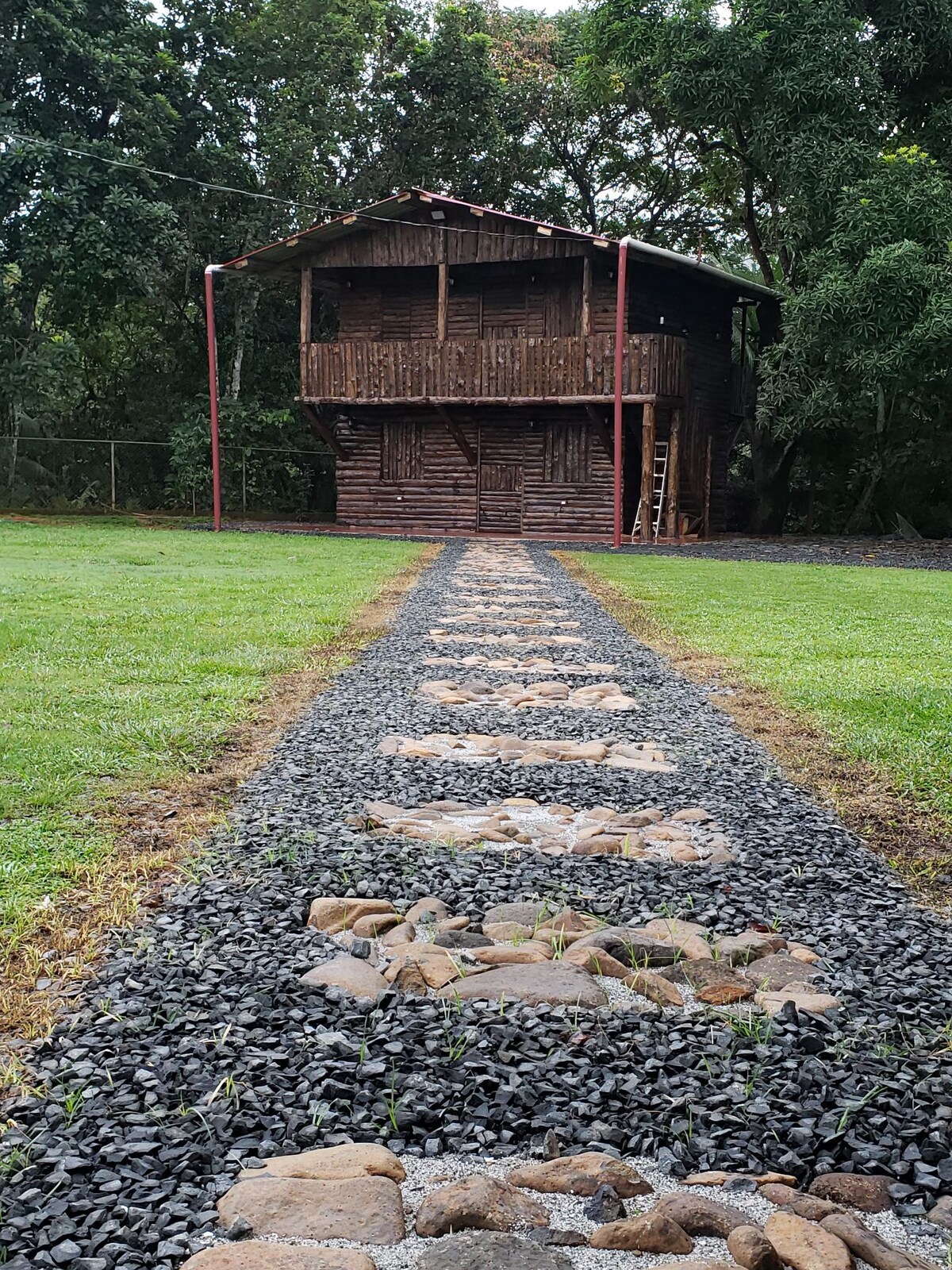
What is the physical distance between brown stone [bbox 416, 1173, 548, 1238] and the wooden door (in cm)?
2405

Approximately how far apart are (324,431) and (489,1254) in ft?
82.7

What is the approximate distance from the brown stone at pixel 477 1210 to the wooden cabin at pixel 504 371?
69.1 ft

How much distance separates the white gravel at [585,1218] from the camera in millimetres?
1745

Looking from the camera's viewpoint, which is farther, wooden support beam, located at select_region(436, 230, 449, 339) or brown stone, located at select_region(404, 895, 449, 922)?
wooden support beam, located at select_region(436, 230, 449, 339)

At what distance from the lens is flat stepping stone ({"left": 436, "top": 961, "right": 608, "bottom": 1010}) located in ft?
8.57

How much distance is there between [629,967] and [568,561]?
50.2 ft

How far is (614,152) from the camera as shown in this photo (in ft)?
107

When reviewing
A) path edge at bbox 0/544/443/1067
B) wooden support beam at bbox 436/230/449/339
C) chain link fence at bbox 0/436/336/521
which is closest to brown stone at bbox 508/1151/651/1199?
path edge at bbox 0/544/443/1067

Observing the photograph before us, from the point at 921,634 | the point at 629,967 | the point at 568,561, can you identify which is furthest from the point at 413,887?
the point at 568,561

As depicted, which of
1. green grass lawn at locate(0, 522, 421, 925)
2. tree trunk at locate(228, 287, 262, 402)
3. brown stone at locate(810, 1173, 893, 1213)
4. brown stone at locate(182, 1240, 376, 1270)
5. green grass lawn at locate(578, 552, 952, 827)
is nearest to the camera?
brown stone at locate(182, 1240, 376, 1270)

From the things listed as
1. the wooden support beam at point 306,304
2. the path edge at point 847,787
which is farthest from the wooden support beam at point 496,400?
the path edge at point 847,787

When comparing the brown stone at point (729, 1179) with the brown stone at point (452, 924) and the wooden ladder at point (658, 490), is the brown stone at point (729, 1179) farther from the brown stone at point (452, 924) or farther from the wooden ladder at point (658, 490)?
the wooden ladder at point (658, 490)

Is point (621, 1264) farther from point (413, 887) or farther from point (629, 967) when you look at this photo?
point (413, 887)

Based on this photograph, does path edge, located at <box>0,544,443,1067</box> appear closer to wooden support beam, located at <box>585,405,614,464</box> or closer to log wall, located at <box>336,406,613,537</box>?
wooden support beam, located at <box>585,405,614,464</box>
